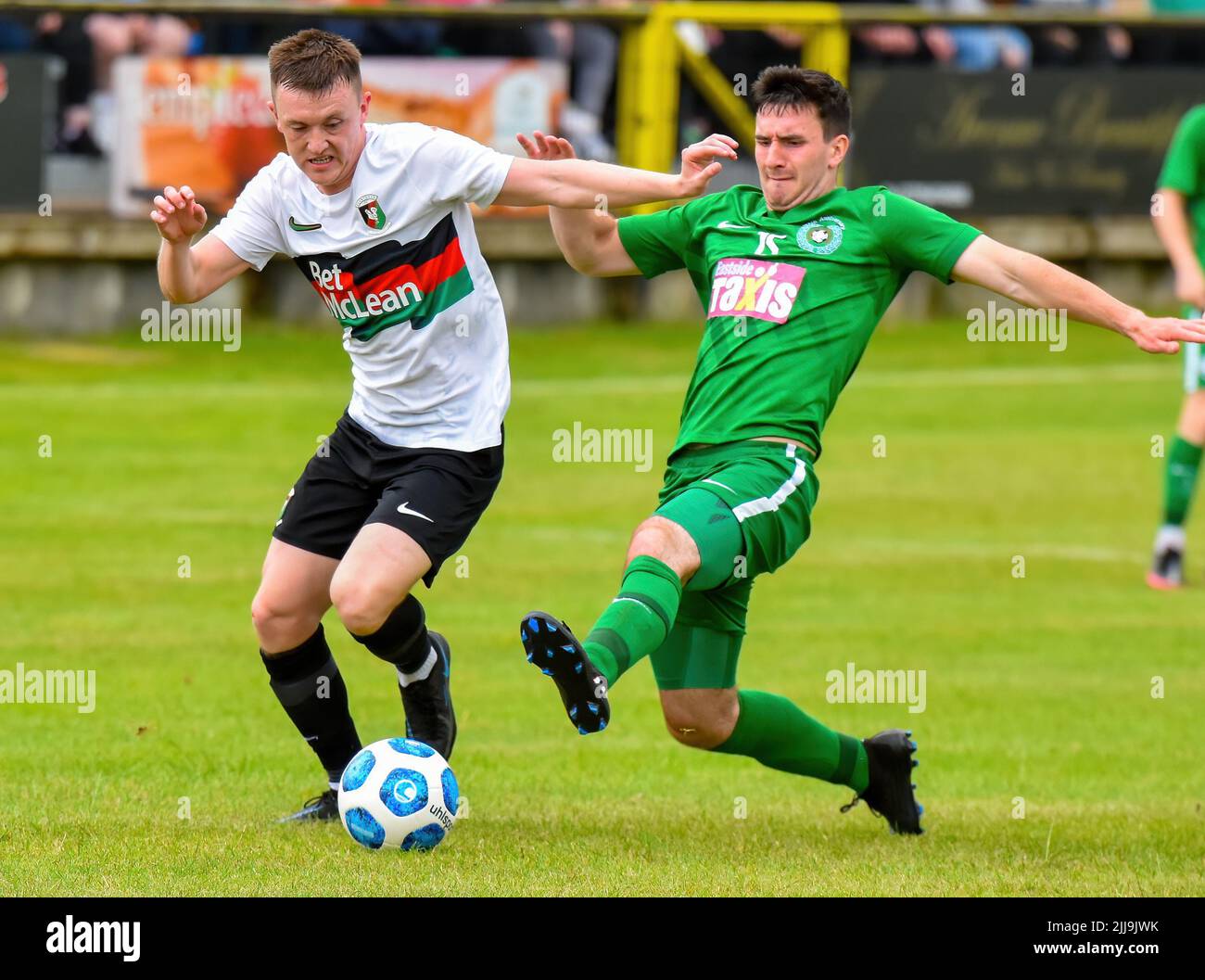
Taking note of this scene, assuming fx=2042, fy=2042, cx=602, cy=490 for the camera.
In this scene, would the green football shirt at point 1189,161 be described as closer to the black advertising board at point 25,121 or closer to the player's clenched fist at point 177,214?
the player's clenched fist at point 177,214

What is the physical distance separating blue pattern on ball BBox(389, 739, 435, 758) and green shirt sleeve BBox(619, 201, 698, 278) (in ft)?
5.43

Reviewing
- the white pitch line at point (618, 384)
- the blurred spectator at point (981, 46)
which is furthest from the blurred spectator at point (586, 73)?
→ the blurred spectator at point (981, 46)

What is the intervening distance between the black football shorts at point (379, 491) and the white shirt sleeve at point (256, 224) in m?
0.61

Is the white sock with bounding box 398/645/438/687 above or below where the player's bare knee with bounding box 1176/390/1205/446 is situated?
below

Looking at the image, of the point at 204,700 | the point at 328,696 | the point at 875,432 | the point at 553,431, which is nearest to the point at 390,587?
the point at 328,696

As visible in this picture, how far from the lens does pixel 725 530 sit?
18.8 feet

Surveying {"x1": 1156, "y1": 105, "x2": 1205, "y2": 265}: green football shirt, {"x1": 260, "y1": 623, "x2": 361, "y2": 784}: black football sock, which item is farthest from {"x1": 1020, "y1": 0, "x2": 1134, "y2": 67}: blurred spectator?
{"x1": 260, "y1": 623, "x2": 361, "y2": 784}: black football sock

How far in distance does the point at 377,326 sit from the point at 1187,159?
626 cm

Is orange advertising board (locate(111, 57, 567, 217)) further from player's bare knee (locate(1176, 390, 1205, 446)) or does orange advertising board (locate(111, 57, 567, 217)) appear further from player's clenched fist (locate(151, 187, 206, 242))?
player's clenched fist (locate(151, 187, 206, 242))

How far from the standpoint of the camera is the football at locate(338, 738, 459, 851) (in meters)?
5.88

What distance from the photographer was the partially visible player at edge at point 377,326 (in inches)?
236

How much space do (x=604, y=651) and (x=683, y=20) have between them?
54.2 ft
